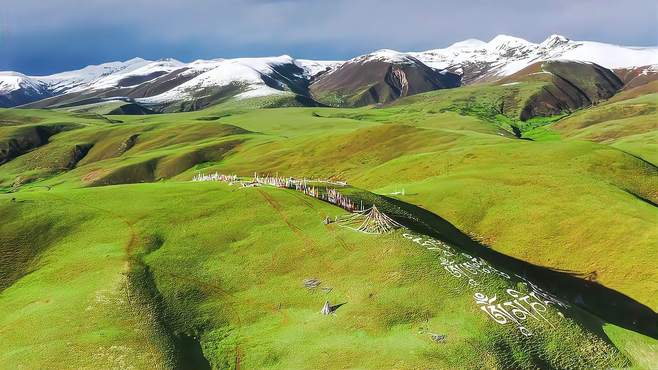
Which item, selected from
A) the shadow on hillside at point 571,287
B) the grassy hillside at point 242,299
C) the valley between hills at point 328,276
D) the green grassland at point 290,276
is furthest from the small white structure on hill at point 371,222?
the shadow on hillside at point 571,287

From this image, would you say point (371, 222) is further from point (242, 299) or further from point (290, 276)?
point (242, 299)

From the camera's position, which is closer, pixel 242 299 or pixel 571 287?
pixel 242 299

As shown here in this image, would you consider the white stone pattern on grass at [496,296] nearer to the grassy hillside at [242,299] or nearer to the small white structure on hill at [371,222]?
the grassy hillside at [242,299]

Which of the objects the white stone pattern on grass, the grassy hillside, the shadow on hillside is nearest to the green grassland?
the grassy hillside

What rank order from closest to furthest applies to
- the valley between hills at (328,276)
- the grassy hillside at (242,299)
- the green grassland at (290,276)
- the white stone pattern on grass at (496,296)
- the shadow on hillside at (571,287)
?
the grassy hillside at (242,299), the green grassland at (290,276), the valley between hills at (328,276), the white stone pattern on grass at (496,296), the shadow on hillside at (571,287)

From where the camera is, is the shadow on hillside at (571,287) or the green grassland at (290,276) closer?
the green grassland at (290,276)

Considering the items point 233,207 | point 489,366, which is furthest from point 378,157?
point 489,366

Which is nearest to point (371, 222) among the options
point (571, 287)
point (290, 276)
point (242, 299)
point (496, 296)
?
point (290, 276)

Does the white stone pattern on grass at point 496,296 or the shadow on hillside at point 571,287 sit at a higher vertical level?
the white stone pattern on grass at point 496,296

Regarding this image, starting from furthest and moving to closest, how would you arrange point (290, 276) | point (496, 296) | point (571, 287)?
point (571, 287) → point (290, 276) → point (496, 296)
